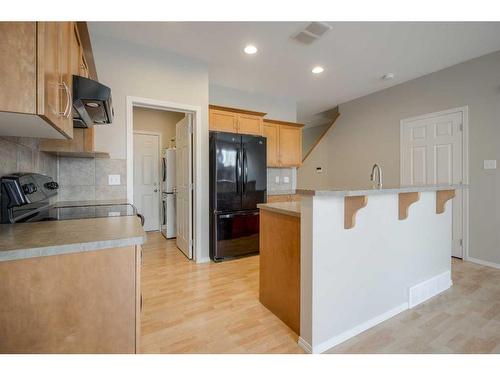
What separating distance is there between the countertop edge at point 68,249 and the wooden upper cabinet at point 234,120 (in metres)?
2.61

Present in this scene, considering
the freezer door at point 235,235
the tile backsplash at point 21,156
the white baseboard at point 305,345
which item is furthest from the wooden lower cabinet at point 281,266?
the tile backsplash at point 21,156

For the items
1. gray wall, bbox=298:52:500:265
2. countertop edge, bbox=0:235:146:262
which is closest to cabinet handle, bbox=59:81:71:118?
countertop edge, bbox=0:235:146:262

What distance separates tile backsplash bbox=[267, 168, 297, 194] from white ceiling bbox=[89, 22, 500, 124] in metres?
1.56

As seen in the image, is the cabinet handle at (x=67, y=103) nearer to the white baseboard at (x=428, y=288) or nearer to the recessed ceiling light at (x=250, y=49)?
the recessed ceiling light at (x=250, y=49)

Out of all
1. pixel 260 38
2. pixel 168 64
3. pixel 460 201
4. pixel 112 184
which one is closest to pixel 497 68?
pixel 460 201

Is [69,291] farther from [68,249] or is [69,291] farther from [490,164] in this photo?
[490,164]

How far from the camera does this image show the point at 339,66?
3299 millimetres

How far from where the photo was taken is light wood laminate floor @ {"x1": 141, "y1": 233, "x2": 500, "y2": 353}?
1549 mm

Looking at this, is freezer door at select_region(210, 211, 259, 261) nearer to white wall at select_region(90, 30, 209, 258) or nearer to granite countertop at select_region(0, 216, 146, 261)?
white wall at select_region(90, 30, 209, 258)

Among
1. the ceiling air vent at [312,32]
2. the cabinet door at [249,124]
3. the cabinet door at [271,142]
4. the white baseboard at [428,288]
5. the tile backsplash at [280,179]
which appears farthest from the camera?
the tile backsplash at [280,179]

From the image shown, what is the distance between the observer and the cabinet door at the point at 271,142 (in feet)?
13.7

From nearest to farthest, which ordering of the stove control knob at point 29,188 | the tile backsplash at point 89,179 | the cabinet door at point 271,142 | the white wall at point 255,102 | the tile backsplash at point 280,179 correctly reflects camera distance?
the stove control knob at point 29,188 → the tile backsplash at point 89,179 → the white wall at point 255,102 → the cabinet door at point 271,142 → the tile backsplash at point 280,179

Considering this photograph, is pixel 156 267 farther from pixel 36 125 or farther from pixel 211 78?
pixel 211 78

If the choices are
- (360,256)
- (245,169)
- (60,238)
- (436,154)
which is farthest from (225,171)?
(436,154)
